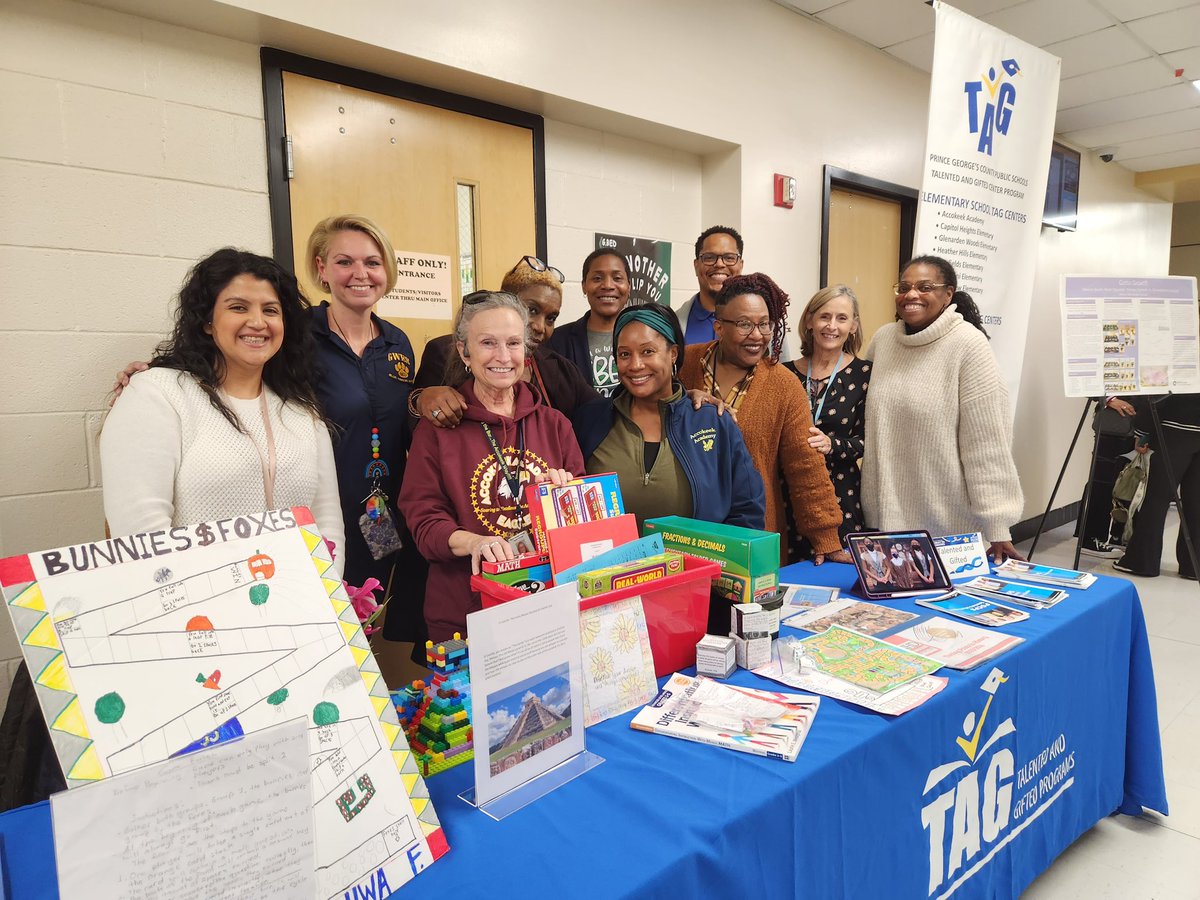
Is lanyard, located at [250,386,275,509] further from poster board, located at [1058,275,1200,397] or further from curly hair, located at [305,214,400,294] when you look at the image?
poster board, located at [1058,275,1200,397]

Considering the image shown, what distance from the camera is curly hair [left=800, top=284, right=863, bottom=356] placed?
8.13 feet

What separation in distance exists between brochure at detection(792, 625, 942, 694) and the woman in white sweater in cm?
104

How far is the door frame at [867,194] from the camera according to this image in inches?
148

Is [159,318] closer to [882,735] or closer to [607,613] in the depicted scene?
[607,613]

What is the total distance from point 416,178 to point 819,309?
1530 mm

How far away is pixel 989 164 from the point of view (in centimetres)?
309

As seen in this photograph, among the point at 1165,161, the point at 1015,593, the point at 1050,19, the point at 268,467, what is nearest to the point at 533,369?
the point at 268,467

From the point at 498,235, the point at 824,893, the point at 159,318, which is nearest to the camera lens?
the point at 824,893

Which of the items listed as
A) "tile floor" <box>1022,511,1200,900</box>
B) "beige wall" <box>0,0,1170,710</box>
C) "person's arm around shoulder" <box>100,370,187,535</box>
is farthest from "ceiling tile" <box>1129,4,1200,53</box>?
"person's arm around shoulder" <box>100,370,187,535</box>

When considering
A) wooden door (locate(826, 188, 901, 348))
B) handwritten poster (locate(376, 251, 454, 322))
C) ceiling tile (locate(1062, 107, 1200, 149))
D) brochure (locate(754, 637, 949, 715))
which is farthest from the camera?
ceiling tile (locate(1062, 107, 1200, 149))

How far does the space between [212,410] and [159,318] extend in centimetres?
86

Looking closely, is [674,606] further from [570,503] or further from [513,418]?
[513,418]

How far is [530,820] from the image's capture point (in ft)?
3.08

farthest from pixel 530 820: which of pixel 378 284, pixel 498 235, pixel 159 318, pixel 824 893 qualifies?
pixel 498 235
